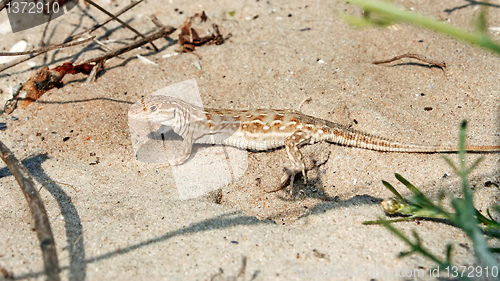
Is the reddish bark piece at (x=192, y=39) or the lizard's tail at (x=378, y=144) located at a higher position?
the reddish bark piece at (x=192, y=39)

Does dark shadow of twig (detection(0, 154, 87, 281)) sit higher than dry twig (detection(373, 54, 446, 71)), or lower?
lower

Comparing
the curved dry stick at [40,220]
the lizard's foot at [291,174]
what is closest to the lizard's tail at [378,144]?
the lizard's foot at [291,174]

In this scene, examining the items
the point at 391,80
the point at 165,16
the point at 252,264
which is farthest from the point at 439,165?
the point at 165,16

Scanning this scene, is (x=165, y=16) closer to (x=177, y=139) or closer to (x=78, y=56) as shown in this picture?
(x=78, y=56)

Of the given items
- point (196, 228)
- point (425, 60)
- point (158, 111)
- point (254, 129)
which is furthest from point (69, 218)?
point (425, 60)

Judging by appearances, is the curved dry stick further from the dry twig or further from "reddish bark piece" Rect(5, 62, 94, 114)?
the dry twig

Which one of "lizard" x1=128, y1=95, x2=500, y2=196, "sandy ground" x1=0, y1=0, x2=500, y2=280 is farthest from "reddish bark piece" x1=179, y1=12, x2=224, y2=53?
"lizard" x1=128, y1=95, x2=500, y2=196

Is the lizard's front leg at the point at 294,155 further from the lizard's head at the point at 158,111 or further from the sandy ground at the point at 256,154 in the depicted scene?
the lizard's head at the point at 158,111
